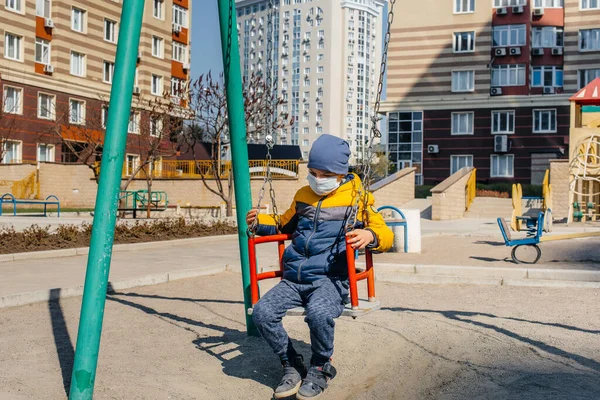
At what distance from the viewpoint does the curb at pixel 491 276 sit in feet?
30.4

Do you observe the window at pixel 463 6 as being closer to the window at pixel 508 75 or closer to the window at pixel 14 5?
the window at pixel 508 75

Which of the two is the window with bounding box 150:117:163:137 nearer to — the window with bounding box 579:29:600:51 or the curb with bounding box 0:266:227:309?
the curb with bounding box 0:266:227:309

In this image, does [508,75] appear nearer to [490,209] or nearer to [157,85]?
[490,209]

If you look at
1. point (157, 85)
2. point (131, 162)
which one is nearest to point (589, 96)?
point (131, 162)

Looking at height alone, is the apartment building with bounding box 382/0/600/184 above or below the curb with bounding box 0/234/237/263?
above

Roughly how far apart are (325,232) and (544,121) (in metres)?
44.7

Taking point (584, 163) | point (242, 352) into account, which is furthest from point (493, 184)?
point (242, 352)

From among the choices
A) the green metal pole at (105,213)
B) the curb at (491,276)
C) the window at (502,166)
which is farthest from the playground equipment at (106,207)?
the window at (502,166)

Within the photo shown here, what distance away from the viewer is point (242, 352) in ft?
17.0

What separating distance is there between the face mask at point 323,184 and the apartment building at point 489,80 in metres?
43.4

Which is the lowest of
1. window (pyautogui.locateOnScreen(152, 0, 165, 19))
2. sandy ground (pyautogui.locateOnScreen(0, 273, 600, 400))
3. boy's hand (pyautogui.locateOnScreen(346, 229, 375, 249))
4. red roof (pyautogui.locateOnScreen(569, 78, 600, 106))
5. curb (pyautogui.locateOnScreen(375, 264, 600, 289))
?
curb (pyautogui.locateOnScreen(375, 264, 600, 289))

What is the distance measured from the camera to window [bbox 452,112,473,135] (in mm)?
47531

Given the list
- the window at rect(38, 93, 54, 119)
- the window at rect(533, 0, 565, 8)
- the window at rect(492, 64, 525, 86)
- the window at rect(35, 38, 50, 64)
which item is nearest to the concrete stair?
the window at rect(492, 64, 525, 86)

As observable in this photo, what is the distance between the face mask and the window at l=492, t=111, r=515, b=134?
44.1 m
